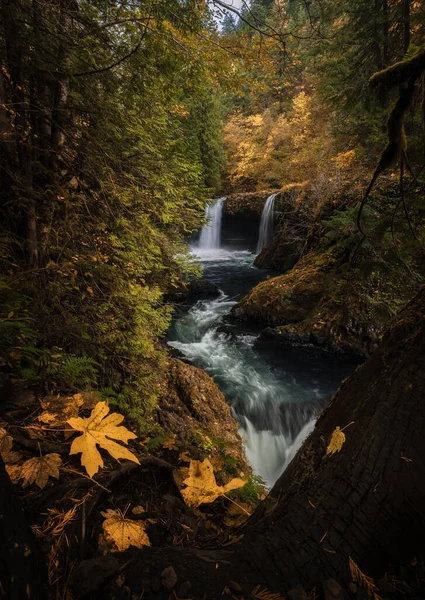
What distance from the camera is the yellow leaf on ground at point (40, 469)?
1.45 meters

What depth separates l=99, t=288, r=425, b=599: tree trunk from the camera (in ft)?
3.09

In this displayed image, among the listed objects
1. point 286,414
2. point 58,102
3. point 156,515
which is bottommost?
point 286,414

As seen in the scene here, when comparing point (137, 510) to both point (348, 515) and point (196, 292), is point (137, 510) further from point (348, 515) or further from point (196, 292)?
point (196, 292)

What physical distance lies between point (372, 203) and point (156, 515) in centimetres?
936

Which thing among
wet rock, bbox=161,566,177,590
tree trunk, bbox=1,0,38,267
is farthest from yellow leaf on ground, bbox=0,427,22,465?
tree trunk, bbox=1,0,38,267

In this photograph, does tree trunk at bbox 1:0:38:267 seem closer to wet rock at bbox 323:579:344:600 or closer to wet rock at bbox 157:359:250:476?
wet rock at bbox 157:359:250:476

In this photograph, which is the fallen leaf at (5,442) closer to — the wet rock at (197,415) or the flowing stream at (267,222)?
the wet rock at (197,415)

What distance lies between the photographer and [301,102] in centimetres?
1975

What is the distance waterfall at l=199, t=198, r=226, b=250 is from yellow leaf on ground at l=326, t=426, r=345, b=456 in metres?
20.4

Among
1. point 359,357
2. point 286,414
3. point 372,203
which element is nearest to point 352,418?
point 286,414

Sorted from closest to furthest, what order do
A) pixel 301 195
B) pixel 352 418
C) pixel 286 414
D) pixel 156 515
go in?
pixel 352 418 → pixel 156 515 → pixel 286 414 → pixel 301 195

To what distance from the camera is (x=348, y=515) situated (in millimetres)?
1035

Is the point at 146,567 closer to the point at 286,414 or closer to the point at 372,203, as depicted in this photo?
the point at 286,414

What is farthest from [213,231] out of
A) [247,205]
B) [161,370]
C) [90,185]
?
[90,185]
